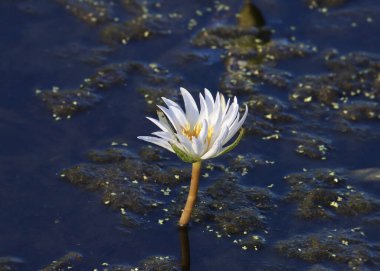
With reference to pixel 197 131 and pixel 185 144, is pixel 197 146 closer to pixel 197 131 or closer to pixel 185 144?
pixel 185 144

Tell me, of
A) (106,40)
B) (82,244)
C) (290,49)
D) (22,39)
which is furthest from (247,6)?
(82,244)

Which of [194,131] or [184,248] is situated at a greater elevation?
[194,131]

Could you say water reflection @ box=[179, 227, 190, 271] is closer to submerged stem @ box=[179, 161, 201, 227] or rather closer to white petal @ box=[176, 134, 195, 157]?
submerged stem @ box=[179, 161, 201, 227]

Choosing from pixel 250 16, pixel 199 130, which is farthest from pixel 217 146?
pixel 250 16

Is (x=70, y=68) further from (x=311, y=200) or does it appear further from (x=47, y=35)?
(x=311, y=200)

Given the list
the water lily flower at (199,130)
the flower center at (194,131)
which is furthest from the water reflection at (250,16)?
the flower center at (194,131)

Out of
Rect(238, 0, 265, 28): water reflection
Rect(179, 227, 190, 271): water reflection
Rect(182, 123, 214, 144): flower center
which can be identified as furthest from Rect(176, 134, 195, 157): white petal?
Rect(238, 0, 265, 28): water reflection
